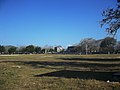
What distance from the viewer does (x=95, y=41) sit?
199 m

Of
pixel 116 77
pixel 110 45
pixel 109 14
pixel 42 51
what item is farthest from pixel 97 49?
pixel 116 77

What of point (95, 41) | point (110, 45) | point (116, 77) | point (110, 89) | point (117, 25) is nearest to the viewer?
point (110, 89)

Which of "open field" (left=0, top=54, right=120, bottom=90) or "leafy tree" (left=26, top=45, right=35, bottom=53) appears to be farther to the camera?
"leafy tree" (left=26, top=45, right=35, bottom=53)

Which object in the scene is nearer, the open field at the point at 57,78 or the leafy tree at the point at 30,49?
the open field at the point at 57,78

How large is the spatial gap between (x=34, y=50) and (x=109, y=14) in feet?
491

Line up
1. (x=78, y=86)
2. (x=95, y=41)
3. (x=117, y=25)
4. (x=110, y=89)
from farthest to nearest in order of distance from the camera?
(x=95, y=41) < (x=117, y=25) < (x=78, y=86) < (x=110, y=89)

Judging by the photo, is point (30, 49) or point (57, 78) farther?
point (30, 49)

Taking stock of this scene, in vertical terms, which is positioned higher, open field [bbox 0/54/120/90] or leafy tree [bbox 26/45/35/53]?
leafy tree [bbox 26/45/35/53]

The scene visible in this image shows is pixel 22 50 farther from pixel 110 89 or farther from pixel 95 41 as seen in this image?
pixel 110 89

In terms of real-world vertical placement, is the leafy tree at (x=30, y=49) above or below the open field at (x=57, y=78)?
above

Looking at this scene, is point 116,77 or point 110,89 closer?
point 110,89

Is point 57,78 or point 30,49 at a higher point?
point 30,49

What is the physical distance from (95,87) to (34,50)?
174 meters

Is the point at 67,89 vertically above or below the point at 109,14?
below
